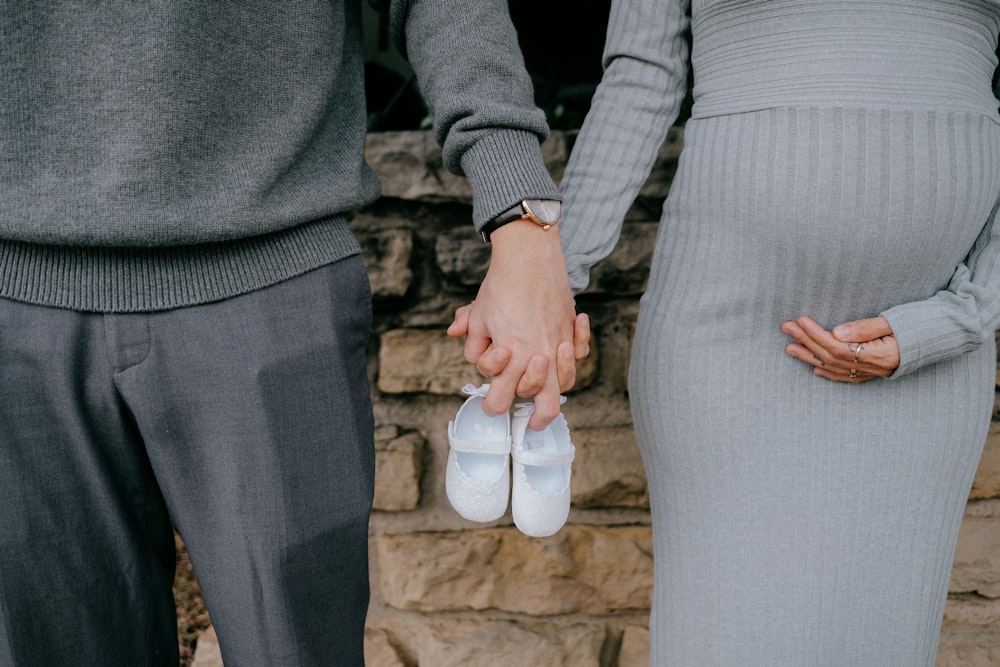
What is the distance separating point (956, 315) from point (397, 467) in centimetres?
106

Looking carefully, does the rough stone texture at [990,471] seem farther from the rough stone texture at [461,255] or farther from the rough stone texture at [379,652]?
the rough stone texture at [379,652]

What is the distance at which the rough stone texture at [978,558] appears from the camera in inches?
65.7

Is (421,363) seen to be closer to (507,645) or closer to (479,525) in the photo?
(479,525)

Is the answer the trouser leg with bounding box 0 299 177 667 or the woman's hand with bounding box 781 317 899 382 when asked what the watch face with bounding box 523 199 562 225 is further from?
the trouser leg with bounding box 0 299 177 667

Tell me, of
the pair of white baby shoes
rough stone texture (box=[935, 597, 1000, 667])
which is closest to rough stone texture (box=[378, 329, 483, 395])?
the pair of white baby shoes

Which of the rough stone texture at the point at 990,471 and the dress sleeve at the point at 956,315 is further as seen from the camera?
the rough stone texture at the point at 990,471

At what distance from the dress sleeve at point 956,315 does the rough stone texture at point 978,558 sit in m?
0.86

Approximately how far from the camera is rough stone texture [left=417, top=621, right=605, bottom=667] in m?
1.70

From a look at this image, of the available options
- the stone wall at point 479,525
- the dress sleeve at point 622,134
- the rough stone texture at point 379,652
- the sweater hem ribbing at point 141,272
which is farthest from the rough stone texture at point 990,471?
the sweater hem ribbing at point 141,272

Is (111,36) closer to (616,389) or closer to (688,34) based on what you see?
(688,34)

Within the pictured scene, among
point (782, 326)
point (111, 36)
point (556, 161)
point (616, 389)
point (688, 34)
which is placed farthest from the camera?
point (616, 389)

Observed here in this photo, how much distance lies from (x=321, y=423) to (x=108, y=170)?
1.16 feet

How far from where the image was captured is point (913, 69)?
37.6 inches

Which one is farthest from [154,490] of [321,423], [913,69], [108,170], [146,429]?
[913,69]
